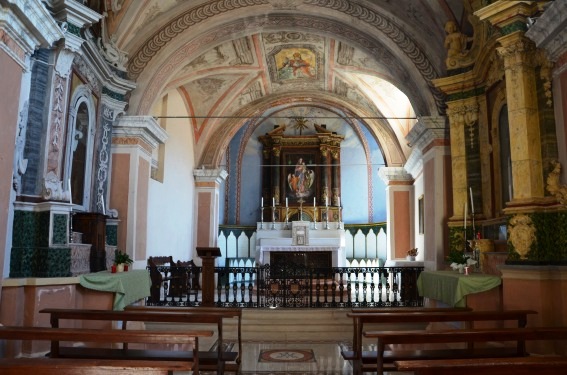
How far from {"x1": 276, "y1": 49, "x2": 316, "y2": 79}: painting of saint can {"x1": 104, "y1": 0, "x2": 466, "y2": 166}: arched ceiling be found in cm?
3

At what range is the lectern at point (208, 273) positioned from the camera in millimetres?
7758

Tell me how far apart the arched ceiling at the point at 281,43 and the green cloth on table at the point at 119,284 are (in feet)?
11.9

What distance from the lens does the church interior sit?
534 cm

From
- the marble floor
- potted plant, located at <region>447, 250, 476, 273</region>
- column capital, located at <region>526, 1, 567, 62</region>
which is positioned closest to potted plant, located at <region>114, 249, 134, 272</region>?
the marble floor

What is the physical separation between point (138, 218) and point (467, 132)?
5982 millimetres

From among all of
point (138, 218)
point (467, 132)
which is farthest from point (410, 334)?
point (138, 218)

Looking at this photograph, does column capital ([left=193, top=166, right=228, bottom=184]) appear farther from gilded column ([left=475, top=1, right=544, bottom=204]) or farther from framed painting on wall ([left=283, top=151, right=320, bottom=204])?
gilded column ([left=475, top=1, right=544, bottom=204])

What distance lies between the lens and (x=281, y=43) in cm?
1164

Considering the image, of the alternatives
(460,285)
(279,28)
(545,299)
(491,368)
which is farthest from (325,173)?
(491,368)

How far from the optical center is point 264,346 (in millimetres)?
6602

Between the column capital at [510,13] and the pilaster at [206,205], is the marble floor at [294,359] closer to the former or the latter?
the column capital at [510,13]

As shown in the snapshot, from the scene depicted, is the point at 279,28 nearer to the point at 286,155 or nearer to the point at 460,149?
the point at 460,149

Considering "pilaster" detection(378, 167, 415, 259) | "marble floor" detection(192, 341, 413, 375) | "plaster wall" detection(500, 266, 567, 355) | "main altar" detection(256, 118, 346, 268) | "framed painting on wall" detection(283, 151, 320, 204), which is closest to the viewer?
"plaster wall" detection(500, 266, 567, 355)

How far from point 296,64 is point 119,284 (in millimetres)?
8296
